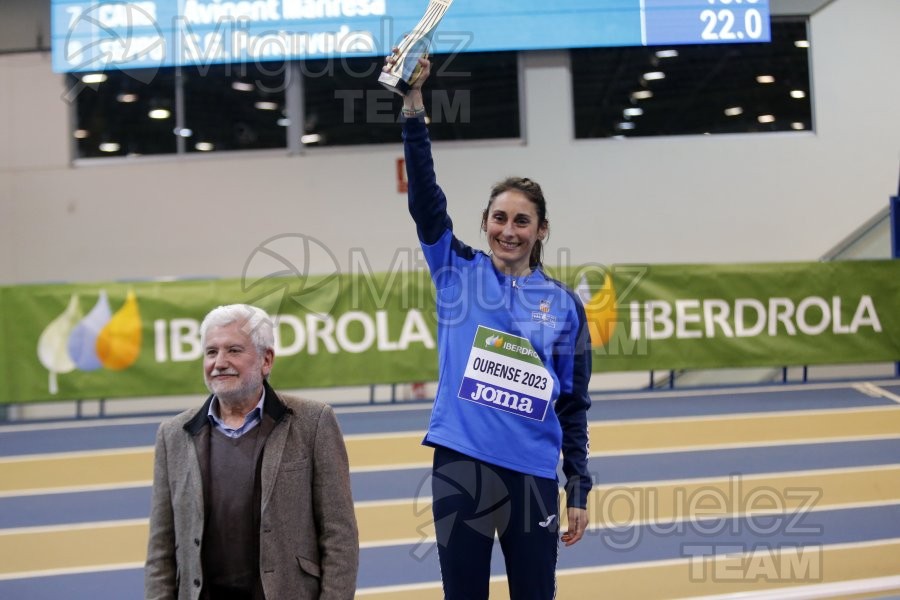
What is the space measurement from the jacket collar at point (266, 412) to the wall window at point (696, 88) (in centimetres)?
902

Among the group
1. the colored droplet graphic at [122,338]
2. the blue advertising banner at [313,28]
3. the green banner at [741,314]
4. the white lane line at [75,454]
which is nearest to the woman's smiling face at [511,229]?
the white lane line at [75,454]

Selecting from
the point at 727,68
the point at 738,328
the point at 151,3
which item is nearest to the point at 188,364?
the point at 151,3

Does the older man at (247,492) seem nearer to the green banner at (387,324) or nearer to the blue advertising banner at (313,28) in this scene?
the green banner at (387,324)

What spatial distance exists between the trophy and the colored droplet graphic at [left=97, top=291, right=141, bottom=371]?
628 cm

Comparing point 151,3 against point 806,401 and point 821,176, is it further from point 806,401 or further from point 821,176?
point 821,176

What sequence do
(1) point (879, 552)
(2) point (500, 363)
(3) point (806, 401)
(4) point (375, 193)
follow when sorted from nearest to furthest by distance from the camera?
(2) point (500, 363)
(1) point (879, 552)
(3) point (806, 401)
(4) point (375, 193)

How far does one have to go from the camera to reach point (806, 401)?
7.71 meters

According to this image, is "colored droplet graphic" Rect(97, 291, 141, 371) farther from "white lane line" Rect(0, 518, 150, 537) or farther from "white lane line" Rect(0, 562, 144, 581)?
"white lane line" Rect(0, 562, 144, 581)

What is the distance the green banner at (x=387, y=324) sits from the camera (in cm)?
767

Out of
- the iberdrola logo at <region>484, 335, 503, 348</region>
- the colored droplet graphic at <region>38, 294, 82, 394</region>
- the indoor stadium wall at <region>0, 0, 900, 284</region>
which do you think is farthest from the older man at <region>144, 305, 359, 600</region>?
the indoor stadium wall at <region>0, 0, 900, 284</region>

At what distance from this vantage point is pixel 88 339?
7672 mm

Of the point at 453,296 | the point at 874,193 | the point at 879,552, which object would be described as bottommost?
the point at 879,552

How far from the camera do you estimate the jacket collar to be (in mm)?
1976

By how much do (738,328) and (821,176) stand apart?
3.23m
